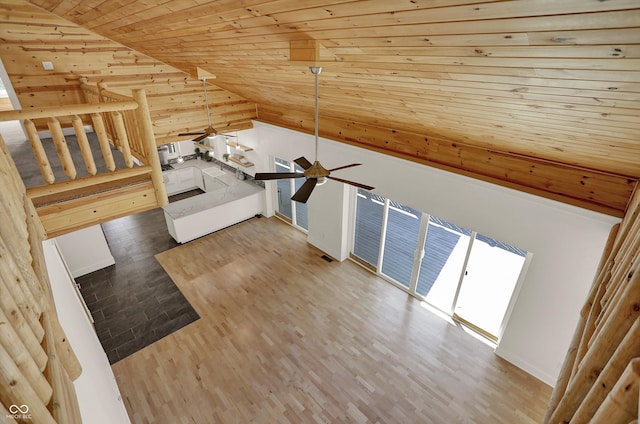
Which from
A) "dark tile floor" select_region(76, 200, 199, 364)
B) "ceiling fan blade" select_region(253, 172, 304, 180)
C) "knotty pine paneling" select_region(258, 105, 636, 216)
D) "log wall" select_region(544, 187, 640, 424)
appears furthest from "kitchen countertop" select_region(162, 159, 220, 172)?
Answer: "log wall" select_region(544, 187, 640, 424)

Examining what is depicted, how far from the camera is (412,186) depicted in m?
5.04

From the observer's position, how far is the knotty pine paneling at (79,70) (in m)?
5.06

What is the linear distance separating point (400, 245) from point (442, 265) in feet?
3.59

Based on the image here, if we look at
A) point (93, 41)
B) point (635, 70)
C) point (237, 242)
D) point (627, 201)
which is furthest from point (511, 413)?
point (93, 41)

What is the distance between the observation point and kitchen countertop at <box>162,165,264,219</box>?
7840 mm

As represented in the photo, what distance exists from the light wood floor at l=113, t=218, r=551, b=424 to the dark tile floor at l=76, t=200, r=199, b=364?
0.80ft

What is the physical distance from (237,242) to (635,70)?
24.8ft

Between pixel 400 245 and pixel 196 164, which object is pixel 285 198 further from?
pixel 196 164

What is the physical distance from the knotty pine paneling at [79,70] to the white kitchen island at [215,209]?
198cm

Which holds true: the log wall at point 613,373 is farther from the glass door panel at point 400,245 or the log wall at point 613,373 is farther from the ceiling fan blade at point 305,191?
the glass door panel at point 400,245

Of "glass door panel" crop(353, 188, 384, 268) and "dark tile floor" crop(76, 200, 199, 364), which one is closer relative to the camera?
"dark tile floor" crop(76, 200, 199, 364)

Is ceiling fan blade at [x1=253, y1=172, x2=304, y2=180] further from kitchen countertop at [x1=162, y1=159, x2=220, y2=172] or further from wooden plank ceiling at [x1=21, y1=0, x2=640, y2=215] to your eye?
kitchen countertop at [x1=162, y1=159, x2=220, y2=172]

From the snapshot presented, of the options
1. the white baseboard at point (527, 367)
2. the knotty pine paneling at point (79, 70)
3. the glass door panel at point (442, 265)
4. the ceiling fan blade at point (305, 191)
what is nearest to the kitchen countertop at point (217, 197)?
the knotty pine paneling at point (79, 70)

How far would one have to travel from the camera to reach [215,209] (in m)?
8.10
